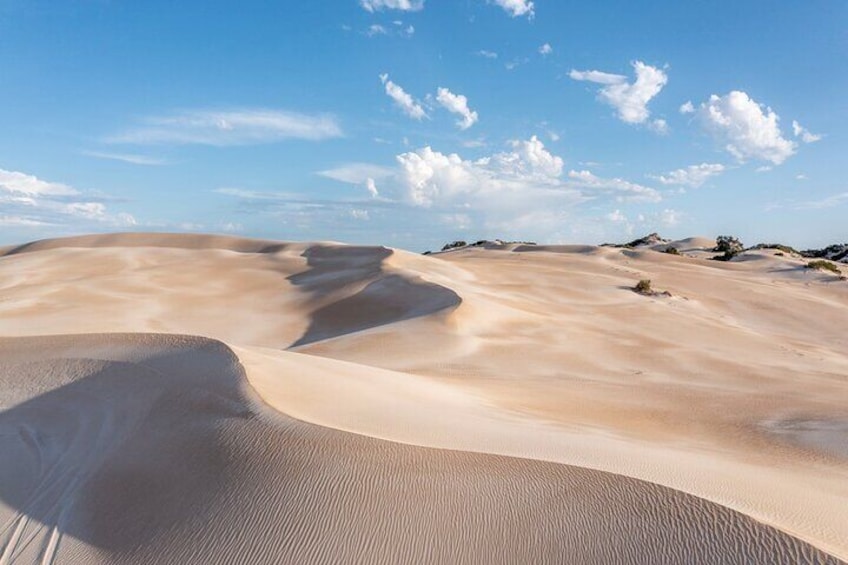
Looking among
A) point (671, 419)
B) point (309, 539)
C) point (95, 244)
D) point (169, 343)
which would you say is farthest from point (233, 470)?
point (95, 244)

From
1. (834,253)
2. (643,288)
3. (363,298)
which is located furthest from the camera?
(834,253)

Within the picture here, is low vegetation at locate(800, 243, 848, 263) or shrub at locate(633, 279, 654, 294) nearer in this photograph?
shrub at locate(633, 279, 654, 294)

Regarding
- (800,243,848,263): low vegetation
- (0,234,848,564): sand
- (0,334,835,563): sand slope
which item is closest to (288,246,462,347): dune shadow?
(0,234,848,564): sand

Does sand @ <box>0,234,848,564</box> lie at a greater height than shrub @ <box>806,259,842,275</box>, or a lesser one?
lesser

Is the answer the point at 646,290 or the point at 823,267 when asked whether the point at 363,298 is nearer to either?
the point at 646,290

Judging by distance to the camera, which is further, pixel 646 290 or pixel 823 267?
pixel 823 267

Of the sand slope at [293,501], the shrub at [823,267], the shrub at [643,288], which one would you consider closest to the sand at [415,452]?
the sand slope at [293,501]

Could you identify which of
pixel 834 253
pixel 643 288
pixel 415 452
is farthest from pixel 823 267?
pixel 415 452

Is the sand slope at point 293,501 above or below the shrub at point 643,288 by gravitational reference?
above

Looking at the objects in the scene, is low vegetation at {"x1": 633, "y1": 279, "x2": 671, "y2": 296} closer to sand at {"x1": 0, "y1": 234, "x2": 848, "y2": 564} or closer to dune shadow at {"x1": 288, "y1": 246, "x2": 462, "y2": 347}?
dune shadow at {"x1": 288, "y1": 246, "x2": 462, "y2": 347}

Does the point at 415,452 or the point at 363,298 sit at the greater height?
the point at 415,452

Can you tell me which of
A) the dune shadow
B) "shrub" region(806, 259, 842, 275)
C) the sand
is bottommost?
the dune shadow

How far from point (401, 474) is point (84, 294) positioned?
18.6 m

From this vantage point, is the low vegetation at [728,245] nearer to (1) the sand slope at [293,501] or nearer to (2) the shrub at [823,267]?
(2) the shrub at [823,267]
